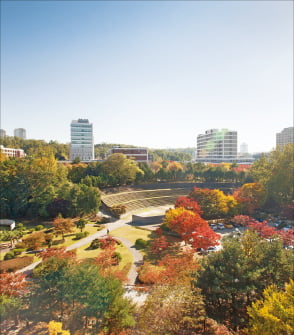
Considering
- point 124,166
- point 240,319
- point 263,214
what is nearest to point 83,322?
point 240,319

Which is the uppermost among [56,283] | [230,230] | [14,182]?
[14,182]

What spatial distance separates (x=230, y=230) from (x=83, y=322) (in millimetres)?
29027

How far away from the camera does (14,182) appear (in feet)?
140

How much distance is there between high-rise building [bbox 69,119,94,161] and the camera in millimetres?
100562

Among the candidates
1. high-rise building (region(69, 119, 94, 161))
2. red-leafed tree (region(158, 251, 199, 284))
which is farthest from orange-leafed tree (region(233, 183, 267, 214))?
high-rise building (region(69, 119, 94, 161))

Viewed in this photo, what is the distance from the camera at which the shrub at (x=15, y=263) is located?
2323 centimetres

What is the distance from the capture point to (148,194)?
6319 centimetres

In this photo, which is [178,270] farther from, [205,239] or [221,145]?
[221,145]

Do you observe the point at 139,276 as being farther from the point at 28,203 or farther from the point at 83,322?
the point at 28,203

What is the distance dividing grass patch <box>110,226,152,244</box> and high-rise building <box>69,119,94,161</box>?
69.7 metres

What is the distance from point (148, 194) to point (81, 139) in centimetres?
5338

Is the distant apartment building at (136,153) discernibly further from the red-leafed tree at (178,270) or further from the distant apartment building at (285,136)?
the distant apartment building at (285,136)

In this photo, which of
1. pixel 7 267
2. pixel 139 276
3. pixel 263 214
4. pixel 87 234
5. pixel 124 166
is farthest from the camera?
pixel 124 166

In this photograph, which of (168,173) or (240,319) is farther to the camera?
(168,173)
